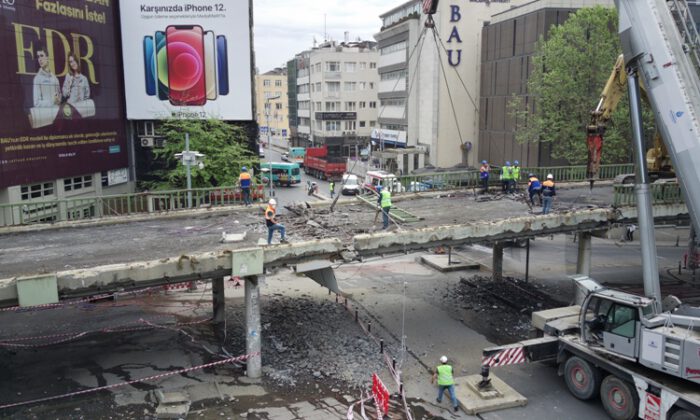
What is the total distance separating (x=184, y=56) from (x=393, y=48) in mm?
40625

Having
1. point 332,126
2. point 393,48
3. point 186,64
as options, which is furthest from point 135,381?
point 332,126

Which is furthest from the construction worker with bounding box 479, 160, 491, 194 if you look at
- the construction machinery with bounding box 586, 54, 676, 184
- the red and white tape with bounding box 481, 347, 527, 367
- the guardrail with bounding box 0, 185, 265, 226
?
the red and white tape with bounding box 481, 347, 527, 367

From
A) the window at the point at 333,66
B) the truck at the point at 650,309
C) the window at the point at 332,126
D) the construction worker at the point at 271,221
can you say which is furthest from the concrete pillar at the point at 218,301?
the window at the point at 333,66

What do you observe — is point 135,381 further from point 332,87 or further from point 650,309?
point 332,87

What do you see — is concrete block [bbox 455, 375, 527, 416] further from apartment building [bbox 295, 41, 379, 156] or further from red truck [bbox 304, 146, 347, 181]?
apartment building [bbox 295, 41, 379, 156]

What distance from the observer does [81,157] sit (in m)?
34.7

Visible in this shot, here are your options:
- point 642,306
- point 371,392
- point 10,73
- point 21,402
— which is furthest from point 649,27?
point 10,73

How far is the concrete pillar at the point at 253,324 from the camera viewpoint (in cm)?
1709

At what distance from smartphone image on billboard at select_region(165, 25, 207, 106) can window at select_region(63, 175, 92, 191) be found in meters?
7.85

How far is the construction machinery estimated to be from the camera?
2019cm

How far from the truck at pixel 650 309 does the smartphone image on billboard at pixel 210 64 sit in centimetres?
2990

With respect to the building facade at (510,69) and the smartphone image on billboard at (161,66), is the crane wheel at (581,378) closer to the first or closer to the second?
the smartphone image on billboard at (161,66)

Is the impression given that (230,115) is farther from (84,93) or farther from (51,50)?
(51,50)

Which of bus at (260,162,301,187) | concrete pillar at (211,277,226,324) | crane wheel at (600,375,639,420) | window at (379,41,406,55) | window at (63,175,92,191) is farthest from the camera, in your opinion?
window at (379,41,406,55)
